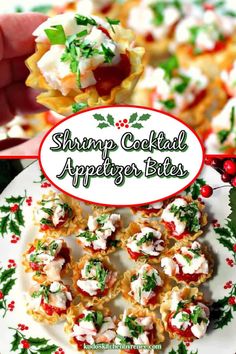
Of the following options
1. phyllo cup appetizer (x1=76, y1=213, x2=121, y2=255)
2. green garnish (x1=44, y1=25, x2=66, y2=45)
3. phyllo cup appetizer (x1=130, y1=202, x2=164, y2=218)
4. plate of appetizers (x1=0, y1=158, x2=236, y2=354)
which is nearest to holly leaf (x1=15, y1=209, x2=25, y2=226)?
plate of appetizers (x1=0, y1=158, x2=236, y2=354)

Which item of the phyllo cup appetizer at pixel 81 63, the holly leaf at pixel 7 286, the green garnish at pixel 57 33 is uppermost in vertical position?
the green garnish at pixel 57 33

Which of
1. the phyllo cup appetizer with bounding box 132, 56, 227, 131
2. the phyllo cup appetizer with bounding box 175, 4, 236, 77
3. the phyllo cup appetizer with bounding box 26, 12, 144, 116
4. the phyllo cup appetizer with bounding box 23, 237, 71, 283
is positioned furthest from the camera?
the phyllo cup appetizer with bounding box 175, 4, 236, 77

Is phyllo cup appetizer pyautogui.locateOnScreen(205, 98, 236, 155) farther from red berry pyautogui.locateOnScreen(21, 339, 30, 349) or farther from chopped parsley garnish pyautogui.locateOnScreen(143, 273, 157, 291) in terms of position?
red berry pyautogui.locateOnScreen(21, 339, 30, 349)

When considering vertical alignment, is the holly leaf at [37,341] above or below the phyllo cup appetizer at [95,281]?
below

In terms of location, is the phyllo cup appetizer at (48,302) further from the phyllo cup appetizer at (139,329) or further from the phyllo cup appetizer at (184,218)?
the phyllo cup appetizer at (184,218)

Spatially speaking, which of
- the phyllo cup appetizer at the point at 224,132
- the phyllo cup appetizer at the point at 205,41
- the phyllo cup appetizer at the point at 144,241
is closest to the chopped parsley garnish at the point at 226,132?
the phyllo cup appetizer at the point at 224,132

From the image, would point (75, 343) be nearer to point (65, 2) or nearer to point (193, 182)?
point (193, 182)
